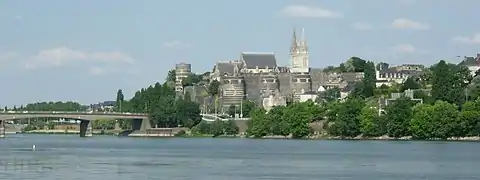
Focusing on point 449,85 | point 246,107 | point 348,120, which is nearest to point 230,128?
point 246,107

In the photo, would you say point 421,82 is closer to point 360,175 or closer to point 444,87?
point 444,87

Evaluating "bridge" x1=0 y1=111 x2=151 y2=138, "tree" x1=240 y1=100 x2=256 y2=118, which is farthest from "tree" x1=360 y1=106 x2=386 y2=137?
"tree" x1=240 y1=100 x2=256 y2=118

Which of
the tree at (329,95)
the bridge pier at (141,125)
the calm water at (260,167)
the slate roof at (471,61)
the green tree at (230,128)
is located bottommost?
the calm water at (260,167)

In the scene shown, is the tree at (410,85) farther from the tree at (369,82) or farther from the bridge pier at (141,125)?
the bridge pier at (141,125)

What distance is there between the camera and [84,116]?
157 m

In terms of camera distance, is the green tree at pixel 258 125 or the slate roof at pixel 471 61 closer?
the green tree at pixel 258 125

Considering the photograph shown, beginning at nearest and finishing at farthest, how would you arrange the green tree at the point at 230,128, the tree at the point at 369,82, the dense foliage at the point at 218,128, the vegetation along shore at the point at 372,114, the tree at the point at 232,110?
the vegetation along shore at the point at 372,114 → the green tree at the point at 230,128 → the dense foliage at the point at 218,128 → the tree at the point at 369,82 → the tree at the point at 232,110

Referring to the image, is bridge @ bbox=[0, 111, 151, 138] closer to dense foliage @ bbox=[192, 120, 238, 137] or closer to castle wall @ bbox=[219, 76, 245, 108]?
dense foliage @ bbox=[192, 120, 238, 137]

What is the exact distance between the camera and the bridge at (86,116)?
484 feet

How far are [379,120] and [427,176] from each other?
7009cm

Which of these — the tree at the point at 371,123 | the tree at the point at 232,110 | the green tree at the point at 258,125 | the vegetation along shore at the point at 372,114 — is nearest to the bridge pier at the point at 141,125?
the vegetation along shore at the point at 372,114

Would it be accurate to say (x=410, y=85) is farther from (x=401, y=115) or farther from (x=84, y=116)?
(x=84, y=116)

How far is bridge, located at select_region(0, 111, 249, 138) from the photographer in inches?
5812

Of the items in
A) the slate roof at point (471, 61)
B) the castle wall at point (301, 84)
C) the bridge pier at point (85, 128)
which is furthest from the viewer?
the castle wall at point (301, 84)
